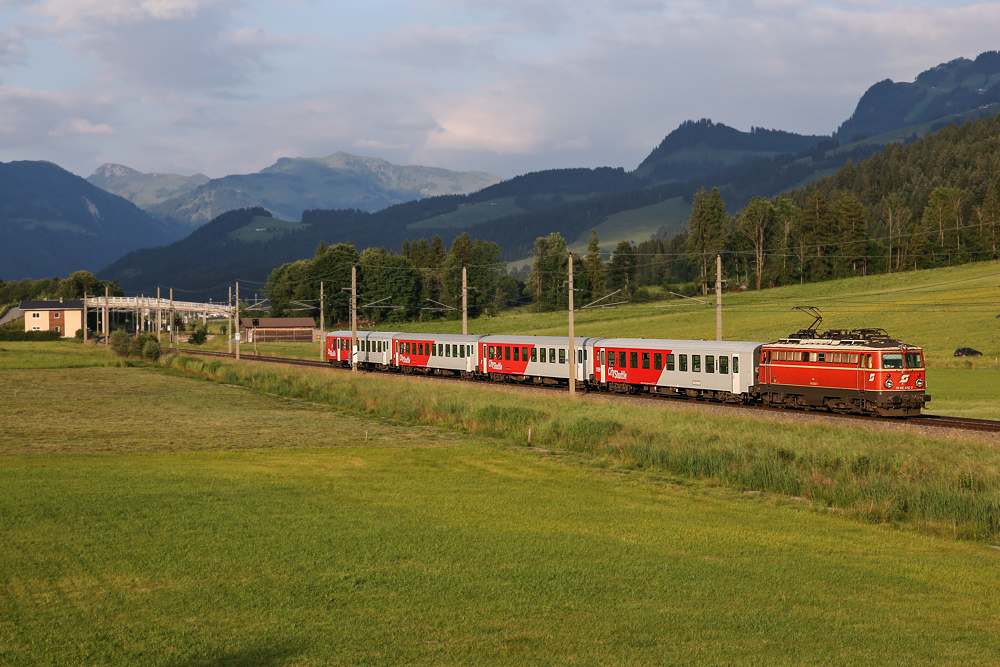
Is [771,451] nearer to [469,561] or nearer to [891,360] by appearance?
[891,360]

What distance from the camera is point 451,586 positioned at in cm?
1360

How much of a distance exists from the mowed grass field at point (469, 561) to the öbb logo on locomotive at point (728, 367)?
9078 mm

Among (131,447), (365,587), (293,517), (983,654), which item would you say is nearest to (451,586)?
(365,587)

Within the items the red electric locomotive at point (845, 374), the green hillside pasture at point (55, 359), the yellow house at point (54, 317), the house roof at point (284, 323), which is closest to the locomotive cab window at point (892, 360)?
the red electric locomotive at point (845, 374)

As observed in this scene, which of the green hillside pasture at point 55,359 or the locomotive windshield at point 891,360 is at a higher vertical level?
the locomotive windshield at point 891,360

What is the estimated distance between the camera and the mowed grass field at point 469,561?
36.7ft

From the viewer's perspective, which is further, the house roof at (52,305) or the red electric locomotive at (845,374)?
the house roof at (52,305)

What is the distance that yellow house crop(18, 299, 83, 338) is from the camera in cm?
16138

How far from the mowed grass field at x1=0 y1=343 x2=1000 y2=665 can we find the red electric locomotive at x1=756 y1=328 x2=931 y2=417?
880 centimetres

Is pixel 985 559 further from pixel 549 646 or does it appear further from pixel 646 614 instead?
pixel 549 646

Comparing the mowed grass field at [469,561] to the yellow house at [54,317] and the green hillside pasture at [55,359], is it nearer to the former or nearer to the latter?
the green hillside pasture at [55,359]

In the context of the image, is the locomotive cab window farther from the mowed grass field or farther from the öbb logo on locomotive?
the mowed grass field

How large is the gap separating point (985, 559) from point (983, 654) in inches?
249

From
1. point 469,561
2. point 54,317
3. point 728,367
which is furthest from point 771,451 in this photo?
point 54,317
